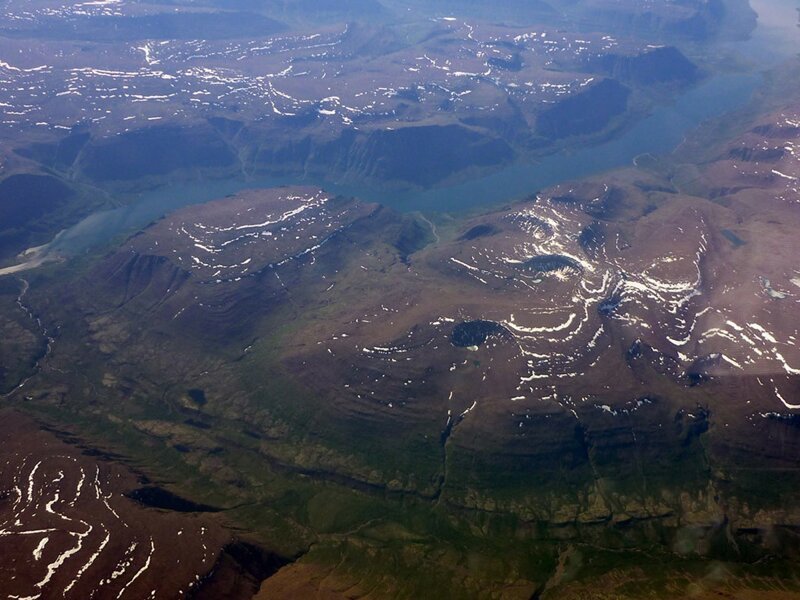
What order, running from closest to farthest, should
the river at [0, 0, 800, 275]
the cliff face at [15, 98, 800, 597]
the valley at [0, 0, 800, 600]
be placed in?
the valley at [0, 0, 800, 600] → the cliff face at [15, 98, 800, 597] → the river at [0, 0, 800, 275]

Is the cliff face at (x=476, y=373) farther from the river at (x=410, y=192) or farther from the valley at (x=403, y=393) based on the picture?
the river at (x=410, y=192)

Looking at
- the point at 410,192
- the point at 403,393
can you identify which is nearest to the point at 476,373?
the point at 403,393

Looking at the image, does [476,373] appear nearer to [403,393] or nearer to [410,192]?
[403,393]

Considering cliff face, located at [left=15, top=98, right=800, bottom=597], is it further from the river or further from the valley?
the river

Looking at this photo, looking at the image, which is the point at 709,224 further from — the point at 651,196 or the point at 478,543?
the point at 478,543

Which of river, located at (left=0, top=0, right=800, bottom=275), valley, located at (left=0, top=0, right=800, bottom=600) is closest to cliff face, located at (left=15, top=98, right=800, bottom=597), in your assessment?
valley, located at (left=0, top=0, right=800, bottom=600)

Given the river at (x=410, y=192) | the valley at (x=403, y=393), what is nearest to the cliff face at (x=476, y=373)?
the valley at (x=403, y=393)

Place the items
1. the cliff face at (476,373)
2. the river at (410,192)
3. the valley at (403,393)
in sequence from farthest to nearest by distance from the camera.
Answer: the river at (410,192) < the cliff face at (476,373) < the valley at (403,393)

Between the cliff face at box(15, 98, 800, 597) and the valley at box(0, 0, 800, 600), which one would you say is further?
the cliff face at box(15, 98, 800, 597)

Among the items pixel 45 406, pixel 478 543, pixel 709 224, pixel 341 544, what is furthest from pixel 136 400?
pixel 709 224

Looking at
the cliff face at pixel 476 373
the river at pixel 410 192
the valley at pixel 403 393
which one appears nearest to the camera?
the valley at pixel 403 393

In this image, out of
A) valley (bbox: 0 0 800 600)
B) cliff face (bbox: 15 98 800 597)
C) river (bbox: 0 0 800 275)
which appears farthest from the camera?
river (bbox: 0 0 800 275)
